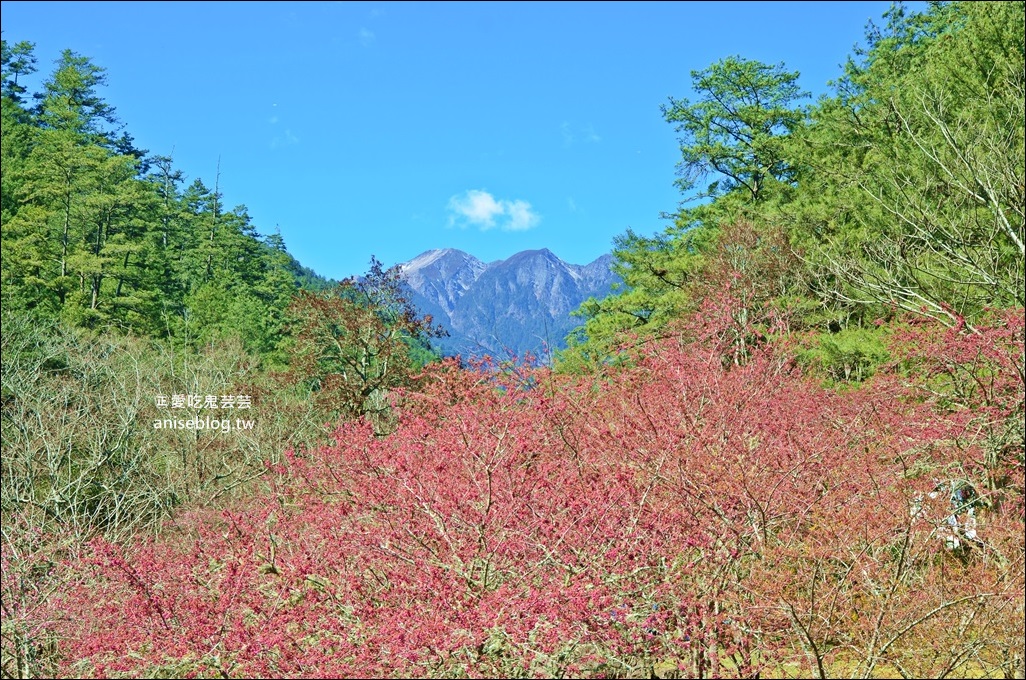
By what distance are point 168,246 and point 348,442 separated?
33005 millimetres

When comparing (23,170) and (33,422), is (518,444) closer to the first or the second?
(33,422)

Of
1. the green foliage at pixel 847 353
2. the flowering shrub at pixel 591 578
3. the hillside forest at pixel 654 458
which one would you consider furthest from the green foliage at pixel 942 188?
the flowering shrub at pixel 591 578

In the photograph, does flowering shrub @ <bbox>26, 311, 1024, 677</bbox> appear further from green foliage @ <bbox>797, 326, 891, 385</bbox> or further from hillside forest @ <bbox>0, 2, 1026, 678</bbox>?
green foliage @ <bbox>797, 326, 891, 385</bbox>

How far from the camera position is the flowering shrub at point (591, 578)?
203 inches

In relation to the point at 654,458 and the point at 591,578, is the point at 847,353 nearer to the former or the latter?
the point at 654,458

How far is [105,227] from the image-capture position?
107 ft

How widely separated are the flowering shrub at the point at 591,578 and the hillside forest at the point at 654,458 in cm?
4

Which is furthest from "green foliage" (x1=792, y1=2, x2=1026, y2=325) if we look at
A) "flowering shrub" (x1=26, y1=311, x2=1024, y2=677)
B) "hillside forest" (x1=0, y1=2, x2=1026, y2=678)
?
"flowering shrub" (x1=26, y1=311, x2=1024, y2=677)

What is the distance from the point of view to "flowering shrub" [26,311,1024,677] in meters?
5.14

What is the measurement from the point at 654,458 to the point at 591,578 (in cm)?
226

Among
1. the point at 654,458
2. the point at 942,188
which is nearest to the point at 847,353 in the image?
the point at 942,188

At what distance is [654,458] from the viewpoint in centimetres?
771

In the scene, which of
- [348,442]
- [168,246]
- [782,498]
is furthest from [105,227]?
[782,498]

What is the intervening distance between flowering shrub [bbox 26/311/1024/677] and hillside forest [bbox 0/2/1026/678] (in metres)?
0.04
